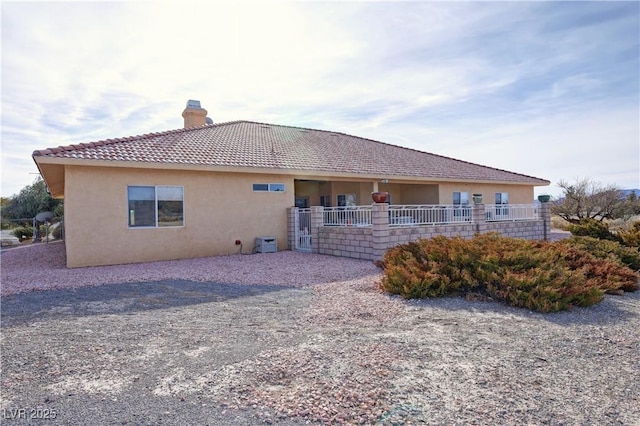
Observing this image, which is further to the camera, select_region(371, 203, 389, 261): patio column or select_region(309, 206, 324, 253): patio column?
select_region(309, 206, 324, 253): patio column

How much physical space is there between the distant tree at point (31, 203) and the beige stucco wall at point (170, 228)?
24.0 m

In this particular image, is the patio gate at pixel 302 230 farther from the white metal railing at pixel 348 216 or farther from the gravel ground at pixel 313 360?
the gravel ground at pixel 313 360

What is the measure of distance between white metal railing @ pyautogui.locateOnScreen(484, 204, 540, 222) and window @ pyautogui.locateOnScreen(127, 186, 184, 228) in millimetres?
11262

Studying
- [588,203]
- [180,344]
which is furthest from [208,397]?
[588,203]

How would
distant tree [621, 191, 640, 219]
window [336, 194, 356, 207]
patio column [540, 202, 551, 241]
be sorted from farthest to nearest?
distant tree [621, 191, 640, 219], window [336, 194, 356, 207], patio column [540, 202, 551, 241]

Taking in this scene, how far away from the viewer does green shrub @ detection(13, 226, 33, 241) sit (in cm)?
2573

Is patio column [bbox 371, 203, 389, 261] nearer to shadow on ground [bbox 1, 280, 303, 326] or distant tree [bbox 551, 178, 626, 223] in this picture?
shadow on ground [bbox 1, 280, 303, 326]

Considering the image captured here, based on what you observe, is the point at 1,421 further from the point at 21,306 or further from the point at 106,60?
the point at 106,60

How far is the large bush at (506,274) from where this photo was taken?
5.92 meters

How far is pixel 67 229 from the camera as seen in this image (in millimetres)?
11000

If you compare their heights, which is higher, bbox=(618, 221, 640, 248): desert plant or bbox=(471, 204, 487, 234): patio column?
bbox=(471, 204, 487, 234): patio column

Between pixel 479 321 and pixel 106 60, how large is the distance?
1005 centimetres

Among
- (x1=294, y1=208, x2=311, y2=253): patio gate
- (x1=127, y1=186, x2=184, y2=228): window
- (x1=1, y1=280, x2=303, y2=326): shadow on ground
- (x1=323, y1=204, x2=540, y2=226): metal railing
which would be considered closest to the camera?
(x1=1, y1=280, x2=303, y2=326): shadow on ground

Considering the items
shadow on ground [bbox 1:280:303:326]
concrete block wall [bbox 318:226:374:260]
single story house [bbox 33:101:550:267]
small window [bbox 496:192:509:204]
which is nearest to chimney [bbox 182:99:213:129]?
single story house [bbox 33:101:550:267]
